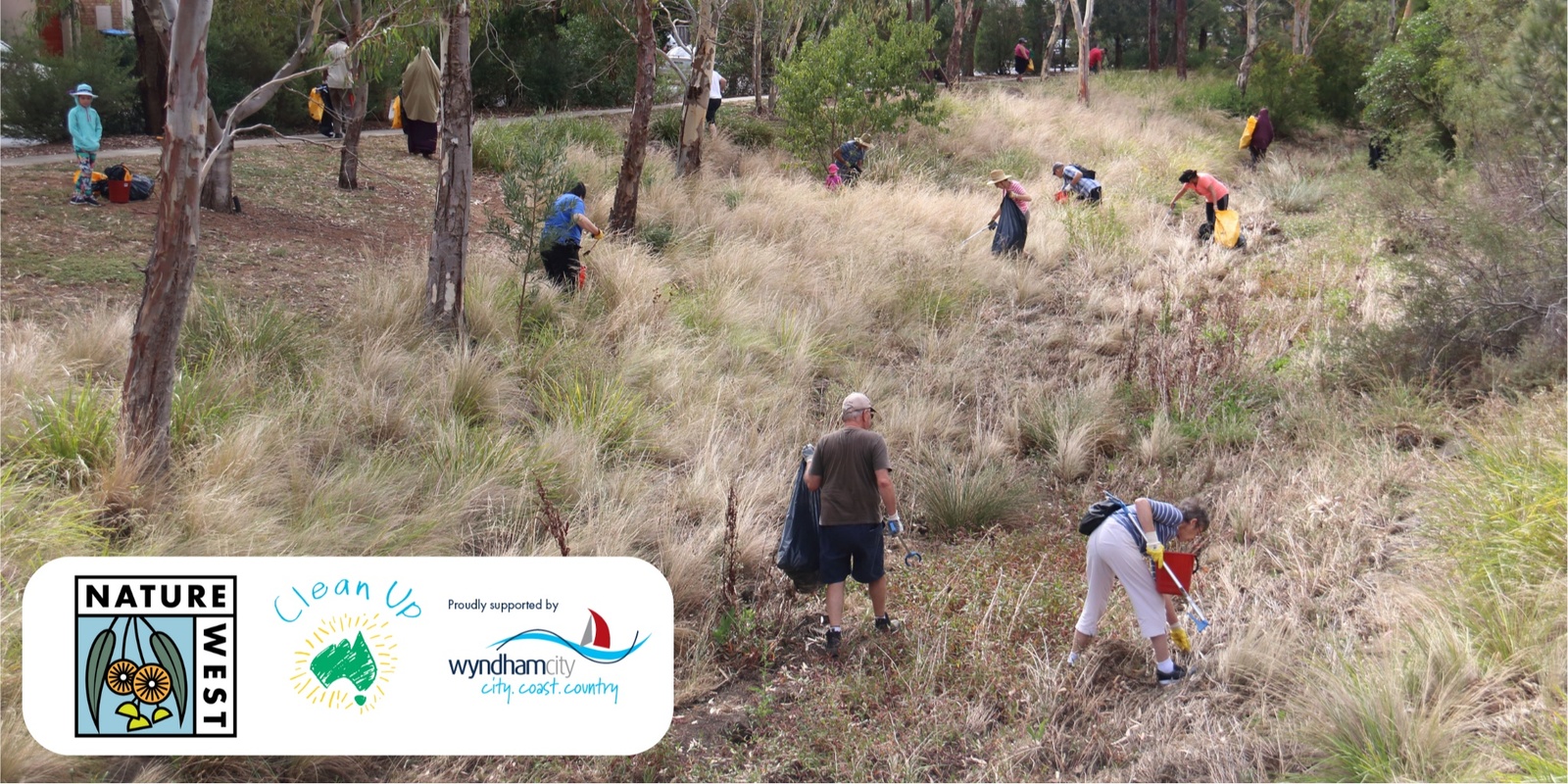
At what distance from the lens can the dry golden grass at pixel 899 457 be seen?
5637 mm

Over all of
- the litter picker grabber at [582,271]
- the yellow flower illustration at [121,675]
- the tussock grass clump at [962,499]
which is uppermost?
the litter picker grabber at [582,271]

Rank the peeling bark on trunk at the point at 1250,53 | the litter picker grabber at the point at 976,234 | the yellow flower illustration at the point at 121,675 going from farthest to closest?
the peeling bark on trunk at the point at 1250,53 → the litter picker grabber at the point at 976,234 → the yellow flower illustration at the point at 121,675

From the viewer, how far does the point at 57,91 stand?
17172mm

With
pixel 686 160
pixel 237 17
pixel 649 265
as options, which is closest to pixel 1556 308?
pixel 649 265

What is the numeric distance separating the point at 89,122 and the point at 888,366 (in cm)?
875

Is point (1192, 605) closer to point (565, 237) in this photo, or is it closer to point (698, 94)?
point (565, 237)

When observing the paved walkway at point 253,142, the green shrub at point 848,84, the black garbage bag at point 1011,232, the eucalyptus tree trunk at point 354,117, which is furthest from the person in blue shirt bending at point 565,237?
the green shrub at point 848,84

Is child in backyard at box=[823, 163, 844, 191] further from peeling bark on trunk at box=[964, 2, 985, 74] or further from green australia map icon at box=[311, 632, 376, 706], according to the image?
peeling bark on trunk at box=[964, 2, 985, 74]

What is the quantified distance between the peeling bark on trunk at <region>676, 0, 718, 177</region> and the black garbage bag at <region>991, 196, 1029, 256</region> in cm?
463

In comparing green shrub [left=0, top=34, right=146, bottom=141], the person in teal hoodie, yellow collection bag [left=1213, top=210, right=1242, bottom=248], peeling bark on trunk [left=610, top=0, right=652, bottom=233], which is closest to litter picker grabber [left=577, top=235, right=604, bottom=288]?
peeling bark on trunk [left=610, top=0, right=652, bottom=233]

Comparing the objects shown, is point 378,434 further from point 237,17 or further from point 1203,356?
point 237,17

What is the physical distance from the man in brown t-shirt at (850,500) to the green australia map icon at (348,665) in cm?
249

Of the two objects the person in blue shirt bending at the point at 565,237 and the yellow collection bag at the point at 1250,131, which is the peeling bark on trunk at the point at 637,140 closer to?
the person in blue shirt bending at the point at 565,237

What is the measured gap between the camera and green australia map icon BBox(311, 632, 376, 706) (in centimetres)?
509
